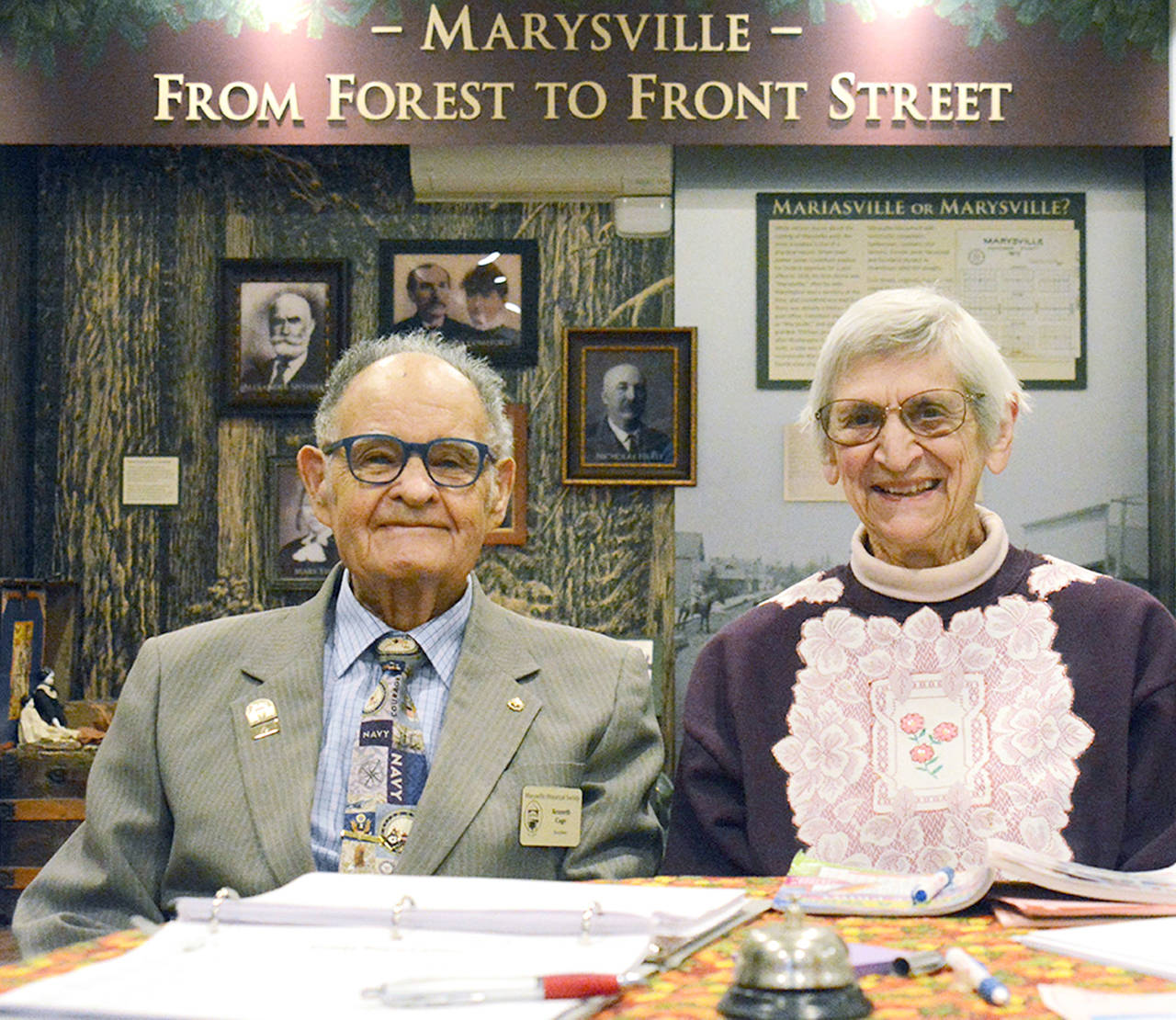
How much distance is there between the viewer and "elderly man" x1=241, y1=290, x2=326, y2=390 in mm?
4672

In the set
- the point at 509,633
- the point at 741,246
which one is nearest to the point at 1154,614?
the point at 509,633

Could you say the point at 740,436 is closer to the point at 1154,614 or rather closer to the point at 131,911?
the point at 1154,614

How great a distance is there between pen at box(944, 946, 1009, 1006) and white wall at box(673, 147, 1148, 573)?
3518mm

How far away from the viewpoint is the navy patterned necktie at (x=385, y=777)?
1823mm

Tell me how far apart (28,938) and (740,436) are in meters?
3.29

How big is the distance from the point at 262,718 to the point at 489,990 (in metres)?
1.09

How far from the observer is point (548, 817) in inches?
73.1

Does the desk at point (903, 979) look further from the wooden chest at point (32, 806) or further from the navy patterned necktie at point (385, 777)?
the wooden chest at point (32, 806)

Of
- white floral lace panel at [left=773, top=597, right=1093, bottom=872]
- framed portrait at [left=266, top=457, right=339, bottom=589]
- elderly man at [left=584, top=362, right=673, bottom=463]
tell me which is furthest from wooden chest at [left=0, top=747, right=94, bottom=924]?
white floral lace panel at [left=773, top=597, right=1093, bottom=872]

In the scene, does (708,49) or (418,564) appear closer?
(418,564)

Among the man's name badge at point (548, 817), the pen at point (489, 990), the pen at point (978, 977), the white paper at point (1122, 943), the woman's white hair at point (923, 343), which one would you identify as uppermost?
the woman's white hair at point (923, 343)

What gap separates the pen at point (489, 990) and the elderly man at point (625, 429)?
12.2 ft

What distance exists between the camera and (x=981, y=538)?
222 centimetres

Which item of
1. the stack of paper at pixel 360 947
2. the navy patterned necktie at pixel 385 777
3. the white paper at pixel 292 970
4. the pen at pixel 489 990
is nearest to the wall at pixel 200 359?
the navy patterned necktie at pixel 385 777
